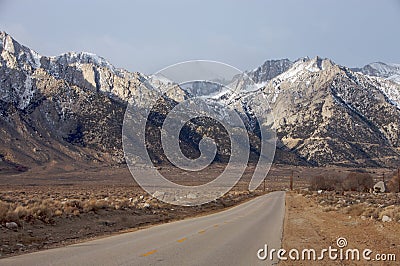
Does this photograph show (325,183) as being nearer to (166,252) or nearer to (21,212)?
(21,212)

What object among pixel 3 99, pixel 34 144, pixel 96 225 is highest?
pixel 3 99

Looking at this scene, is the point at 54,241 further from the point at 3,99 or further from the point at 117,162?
the point at 3,99

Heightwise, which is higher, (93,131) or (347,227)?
(93,131)

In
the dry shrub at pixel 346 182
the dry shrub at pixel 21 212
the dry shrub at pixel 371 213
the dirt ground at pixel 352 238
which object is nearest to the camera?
the dirt ground at pixel 352 238

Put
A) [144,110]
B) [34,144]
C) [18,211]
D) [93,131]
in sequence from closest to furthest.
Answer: [18,211], [34,144], [93,131], [144,110]

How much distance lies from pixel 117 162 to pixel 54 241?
132 metres

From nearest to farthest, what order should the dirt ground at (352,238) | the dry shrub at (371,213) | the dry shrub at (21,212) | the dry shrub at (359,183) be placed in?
the dirt ground at (352,238), the dry shrub at (21,212), the dry shrub at (371,213), the dry shrub at (359,183)

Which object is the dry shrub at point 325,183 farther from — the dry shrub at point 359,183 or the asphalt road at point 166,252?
the asphalt road at point 166,252

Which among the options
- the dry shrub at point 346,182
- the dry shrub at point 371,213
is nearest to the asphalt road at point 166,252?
the dry shrub at point 371,213

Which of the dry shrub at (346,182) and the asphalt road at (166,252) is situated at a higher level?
the dry shrub at (346,182)

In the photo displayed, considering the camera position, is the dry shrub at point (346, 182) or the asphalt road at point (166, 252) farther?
the dry shrub at point (346, 182)

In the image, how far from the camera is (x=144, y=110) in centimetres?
Answer: 18475

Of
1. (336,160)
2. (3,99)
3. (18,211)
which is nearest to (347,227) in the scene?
(18,211)

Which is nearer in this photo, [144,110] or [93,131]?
[93,131]
